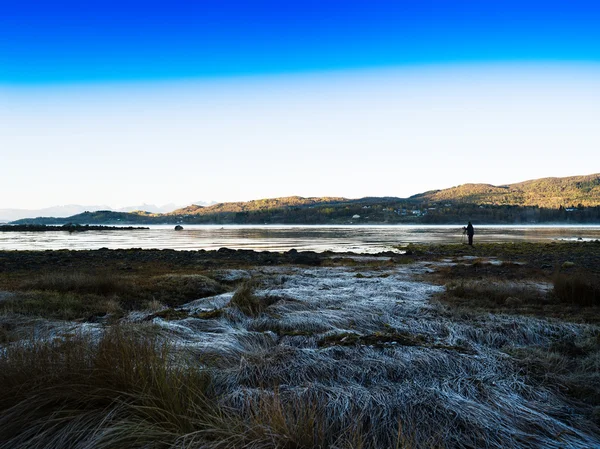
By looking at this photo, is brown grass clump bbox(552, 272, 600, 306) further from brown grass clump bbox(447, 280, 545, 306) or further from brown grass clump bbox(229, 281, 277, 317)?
brown grass clump bbox(229, 281, 277, 317)

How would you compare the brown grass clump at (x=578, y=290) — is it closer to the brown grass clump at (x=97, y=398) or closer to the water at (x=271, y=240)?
the brown grass clump at (x=97, y=398)

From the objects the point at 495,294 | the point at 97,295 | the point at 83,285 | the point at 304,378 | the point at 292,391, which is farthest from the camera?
the point at 83,285

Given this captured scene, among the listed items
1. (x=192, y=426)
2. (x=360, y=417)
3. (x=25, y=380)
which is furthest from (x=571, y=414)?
(x=25, y=380)

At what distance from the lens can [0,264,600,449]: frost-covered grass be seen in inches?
91.9

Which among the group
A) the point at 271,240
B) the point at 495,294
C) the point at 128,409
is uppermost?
the point at 128,409

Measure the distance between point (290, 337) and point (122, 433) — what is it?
3.06 metres

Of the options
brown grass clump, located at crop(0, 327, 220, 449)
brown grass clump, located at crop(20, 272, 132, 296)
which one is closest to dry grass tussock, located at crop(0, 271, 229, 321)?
brown grass clump, located at crop(20, 272, 132, 296)

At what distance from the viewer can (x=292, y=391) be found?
3.14m

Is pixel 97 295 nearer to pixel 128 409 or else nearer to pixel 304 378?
pixel 304 378

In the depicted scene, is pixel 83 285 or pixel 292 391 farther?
pixel 83 285

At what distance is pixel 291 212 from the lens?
179 metres

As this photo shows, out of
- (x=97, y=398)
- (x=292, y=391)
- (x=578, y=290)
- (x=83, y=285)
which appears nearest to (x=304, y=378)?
(x=292, y=391)

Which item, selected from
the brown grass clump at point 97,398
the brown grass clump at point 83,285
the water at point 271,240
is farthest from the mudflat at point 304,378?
the water at point 271,240

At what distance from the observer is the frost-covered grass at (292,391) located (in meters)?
2.33
